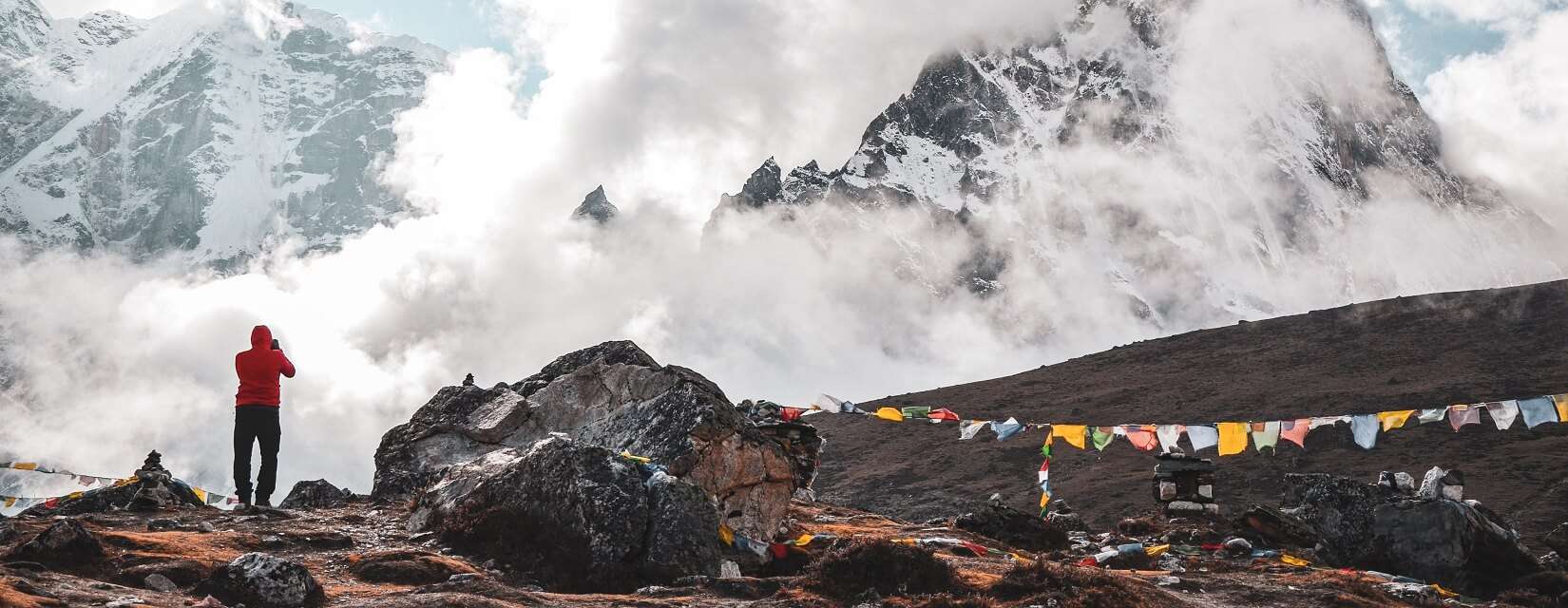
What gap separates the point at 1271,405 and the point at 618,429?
5669 cm

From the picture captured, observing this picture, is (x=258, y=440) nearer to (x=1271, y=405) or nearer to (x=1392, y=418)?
(x=1392, y=418)

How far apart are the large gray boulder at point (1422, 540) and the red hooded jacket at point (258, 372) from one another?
1388 cm

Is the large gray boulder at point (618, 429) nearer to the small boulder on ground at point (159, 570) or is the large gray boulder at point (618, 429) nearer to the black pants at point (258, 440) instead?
the black pants at point (258, 440)

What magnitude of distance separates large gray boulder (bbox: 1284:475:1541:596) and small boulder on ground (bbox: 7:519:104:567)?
14314mm

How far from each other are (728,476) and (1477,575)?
904cm

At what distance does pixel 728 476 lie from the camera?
13.6 metres

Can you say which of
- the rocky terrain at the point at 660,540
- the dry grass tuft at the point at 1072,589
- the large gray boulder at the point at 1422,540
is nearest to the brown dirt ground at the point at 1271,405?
the large gray boulder at the point at 1422,540

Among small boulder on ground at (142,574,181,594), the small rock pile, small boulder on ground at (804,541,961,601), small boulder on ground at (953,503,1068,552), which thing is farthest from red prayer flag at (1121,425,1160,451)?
small boulder on ground at (142,574,181,594)

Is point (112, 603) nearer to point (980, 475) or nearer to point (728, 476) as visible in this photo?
point (728, 476)

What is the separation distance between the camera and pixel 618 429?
14.9 meters

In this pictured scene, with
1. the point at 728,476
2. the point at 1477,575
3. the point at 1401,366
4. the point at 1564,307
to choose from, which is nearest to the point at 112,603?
the point at 728,476

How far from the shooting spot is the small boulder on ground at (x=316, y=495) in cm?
1783

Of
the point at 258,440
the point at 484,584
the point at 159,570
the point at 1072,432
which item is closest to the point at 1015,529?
the point at 1072,432

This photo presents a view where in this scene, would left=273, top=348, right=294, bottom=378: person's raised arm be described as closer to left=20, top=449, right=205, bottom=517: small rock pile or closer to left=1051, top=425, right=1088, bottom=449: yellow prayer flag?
left=20, top=449, right=205, bottom=517: small rock pile
